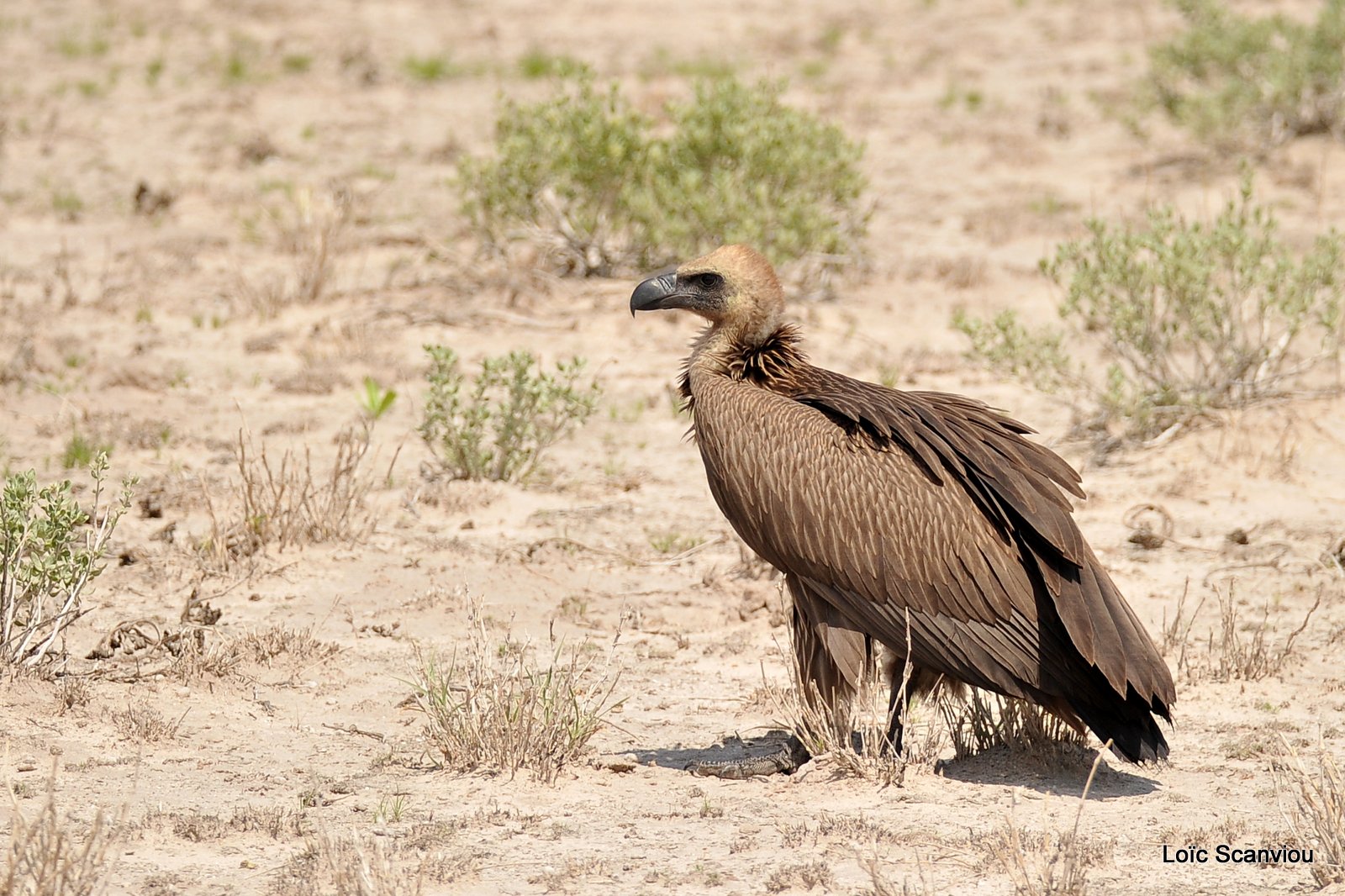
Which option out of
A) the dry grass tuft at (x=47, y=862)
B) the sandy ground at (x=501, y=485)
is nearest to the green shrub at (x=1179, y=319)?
the sandy ground at (x=501, y=485)

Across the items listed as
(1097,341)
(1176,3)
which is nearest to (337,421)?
(1097,341)

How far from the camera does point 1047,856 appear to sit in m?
4.79

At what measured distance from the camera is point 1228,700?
6.76 meters

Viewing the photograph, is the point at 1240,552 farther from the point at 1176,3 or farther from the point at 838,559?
the point at 1176,3

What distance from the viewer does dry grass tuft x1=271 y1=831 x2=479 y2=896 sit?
15.2 feet

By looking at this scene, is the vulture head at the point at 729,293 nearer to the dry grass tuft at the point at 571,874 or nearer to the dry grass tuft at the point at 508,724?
the dry grass tuft at the point at 508,724

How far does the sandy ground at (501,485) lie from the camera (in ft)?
17.9

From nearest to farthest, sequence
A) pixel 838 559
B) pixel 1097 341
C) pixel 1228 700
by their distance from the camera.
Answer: pixel 838 559, pixel 1228 700, pixel 1097 341

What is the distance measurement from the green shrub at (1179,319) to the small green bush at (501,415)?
2.38m

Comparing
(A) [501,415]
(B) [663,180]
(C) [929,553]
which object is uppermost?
(B) [663,180]

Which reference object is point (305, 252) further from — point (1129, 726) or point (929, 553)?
point (1129, 726)

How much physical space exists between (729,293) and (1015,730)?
2.00 m

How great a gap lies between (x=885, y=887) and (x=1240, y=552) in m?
4.36

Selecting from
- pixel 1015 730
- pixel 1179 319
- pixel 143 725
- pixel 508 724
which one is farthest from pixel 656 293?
pixel 1179 319
